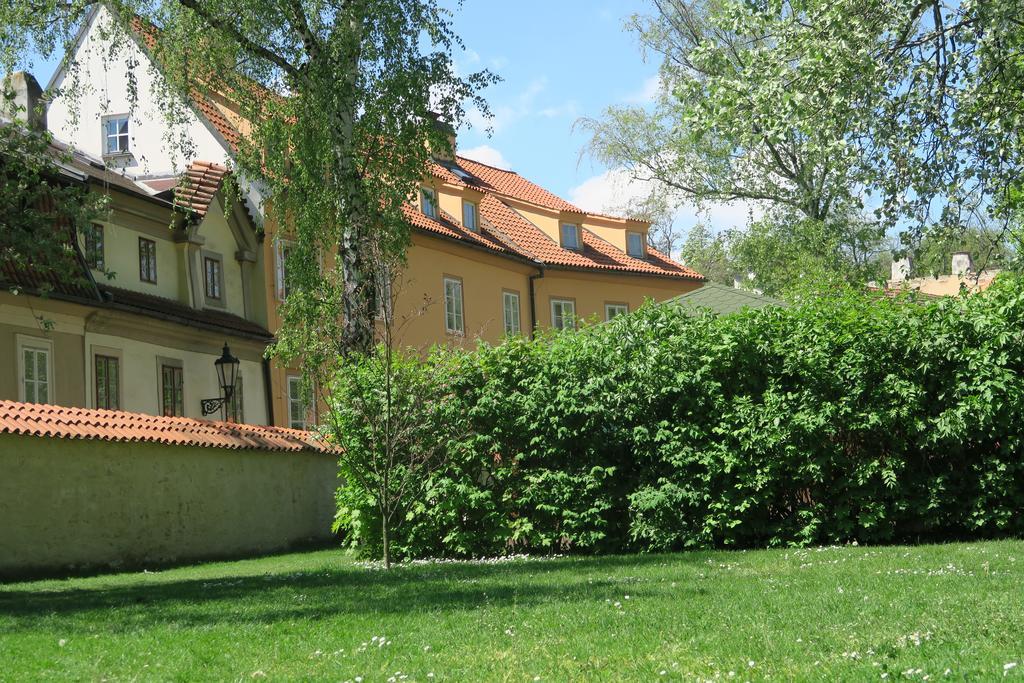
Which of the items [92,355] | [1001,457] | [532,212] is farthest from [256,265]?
[1001,457]

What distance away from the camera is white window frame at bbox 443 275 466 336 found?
36.5m

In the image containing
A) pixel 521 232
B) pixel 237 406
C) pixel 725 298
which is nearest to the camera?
pixel 725 298

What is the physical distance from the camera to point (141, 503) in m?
19.2

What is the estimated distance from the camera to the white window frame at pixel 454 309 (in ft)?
120

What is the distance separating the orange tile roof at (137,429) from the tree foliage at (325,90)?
8.34 ft

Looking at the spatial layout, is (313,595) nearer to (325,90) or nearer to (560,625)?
(560,625)

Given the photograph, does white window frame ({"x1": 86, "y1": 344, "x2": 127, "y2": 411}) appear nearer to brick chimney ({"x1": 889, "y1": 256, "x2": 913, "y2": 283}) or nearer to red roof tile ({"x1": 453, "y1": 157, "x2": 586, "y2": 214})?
brick chimney ({"x1": 889, "y1": 256, "x2": 913, "y2": 283})

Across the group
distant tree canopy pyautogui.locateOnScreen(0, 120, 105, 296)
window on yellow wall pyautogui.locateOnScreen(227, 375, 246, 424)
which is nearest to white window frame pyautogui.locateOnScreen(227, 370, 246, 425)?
window on yellow wall pyautogui.locateOnScreen(227, 375, 246, 424)

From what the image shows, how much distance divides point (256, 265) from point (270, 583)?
18005 millimetres

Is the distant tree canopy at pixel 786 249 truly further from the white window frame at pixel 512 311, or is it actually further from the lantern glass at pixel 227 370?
the lantern glass at pixel 227 370

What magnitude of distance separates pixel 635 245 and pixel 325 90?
2760 centimetres

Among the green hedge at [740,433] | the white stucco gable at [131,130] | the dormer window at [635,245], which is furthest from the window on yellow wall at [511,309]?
the green hedge at [740,433]

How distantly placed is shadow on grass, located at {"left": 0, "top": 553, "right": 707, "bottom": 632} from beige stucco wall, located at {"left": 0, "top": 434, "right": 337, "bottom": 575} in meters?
3.09

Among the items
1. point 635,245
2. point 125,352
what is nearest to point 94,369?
point 125,352
